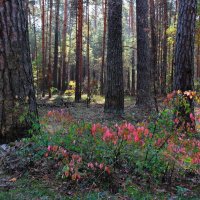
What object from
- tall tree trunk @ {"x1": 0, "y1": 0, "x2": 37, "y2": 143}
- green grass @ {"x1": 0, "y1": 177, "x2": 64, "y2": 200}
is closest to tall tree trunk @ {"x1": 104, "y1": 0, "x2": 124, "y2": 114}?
tall tree trunk @ {"x1": 0, "y1": 0, "x2": 37, "y2": 143}

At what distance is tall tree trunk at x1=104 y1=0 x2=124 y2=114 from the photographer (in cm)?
1062

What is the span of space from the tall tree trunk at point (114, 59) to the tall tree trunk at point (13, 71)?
5824 mm

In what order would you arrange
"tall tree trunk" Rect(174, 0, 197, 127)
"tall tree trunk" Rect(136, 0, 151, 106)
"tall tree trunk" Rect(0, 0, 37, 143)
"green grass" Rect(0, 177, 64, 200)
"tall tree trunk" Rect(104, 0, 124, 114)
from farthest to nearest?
1. "tall tree trunk" Rect(136, 0, 151, 106)
2. "tall tree trunk" Rect(104, 0, 124, 114)
3. "tall tree trunk" Rect(174, 0, 197, 127)
4. "tall tree trunk" Rect(0, 0, 37, 143)
5. "green grass" Rect(0, 177, 64, 200)

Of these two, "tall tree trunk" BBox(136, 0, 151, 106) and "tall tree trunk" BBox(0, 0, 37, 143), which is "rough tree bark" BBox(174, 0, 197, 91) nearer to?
"tall tree trunk" BBox(0, 0, 37, 143)

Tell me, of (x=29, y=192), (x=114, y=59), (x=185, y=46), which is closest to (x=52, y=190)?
(x=29, y=192)

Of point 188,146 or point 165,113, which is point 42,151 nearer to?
point 165,113

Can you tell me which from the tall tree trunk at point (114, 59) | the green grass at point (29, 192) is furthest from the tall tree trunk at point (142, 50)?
the green grass at point (29, 192)

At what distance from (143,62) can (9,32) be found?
10.0 m

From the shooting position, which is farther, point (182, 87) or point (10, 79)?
point (182, 87)

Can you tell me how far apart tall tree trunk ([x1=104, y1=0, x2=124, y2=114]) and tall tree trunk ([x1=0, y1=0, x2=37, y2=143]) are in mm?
5824

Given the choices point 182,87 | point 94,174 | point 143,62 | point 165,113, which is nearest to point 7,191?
point 94,174

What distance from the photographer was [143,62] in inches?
563

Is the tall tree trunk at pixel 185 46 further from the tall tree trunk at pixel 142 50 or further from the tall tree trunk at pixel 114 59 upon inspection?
the tall tree trunk at pixel 142 50

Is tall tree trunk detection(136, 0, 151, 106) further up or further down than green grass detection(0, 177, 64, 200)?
further up
